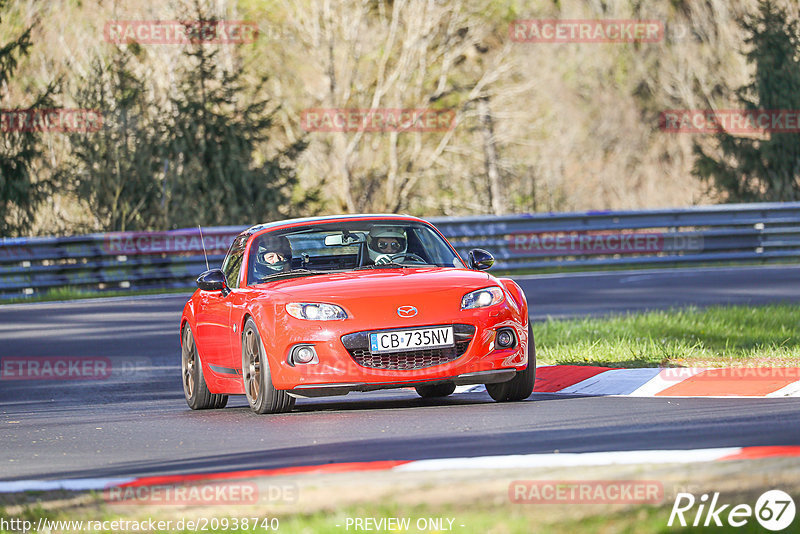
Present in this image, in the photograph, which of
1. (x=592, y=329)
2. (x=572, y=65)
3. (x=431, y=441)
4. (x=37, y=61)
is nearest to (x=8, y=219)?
(x=37, y=61)

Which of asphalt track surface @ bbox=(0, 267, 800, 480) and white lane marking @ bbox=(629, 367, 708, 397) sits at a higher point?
asphalt track surface @ bbox=(0, 267, 800, 480)

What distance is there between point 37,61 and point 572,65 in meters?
25.0

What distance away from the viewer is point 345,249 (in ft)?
34.1

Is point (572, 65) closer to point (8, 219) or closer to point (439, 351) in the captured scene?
point (8, 219)

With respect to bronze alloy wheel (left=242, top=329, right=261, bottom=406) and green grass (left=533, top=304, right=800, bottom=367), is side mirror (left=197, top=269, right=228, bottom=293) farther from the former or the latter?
green grass (left=533, top=304, right=800, bottom=367)

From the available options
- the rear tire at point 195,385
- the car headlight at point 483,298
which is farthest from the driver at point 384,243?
the rear tire at point 195,385

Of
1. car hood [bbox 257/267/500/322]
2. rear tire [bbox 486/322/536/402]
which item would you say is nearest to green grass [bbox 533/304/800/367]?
rear tire [bbox 486/322/536/402]

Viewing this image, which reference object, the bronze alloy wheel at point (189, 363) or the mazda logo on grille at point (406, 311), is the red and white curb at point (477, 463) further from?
the bronze alloy wheel at point (189, 363)

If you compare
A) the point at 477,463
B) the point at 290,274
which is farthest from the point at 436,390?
the point at 477,463

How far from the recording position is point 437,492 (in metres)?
5.26

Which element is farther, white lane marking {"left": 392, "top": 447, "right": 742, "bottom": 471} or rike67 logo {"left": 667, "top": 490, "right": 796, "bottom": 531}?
white lane marking {"left": 392, "top": 447, "right": 742, "bottom": 471}

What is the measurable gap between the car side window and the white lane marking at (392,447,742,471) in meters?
4.72

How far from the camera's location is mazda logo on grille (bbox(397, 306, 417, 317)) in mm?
9078

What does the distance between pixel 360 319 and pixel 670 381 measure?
8.45 ft
